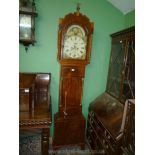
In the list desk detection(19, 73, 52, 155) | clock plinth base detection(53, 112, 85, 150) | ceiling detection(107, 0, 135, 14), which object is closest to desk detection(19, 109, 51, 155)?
desk detection(19, 73, 52, 155)

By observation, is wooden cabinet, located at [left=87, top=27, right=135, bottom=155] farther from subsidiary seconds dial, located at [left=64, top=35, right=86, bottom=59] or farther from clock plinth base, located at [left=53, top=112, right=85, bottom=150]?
subsidiary seconds dial, located at [left=64, top=35, right=86, bottom=59]

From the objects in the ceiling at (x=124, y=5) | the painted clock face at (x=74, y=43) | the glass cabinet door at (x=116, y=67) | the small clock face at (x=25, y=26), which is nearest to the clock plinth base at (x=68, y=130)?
the glass cabinet door at (x=116, y=67)

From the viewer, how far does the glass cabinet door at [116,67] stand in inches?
75.3

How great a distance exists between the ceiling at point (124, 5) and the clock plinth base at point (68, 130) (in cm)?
167

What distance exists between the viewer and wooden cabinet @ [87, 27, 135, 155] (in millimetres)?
1476

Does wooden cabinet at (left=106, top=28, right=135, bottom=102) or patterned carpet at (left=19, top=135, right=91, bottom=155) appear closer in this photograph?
wooden cabinet at (left=106, top=28, right=135, bottom=102)

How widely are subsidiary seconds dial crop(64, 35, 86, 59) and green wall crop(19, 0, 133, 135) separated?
0.26 m

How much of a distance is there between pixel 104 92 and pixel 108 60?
0.52 meters

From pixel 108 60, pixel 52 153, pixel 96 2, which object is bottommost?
pixel 52 153

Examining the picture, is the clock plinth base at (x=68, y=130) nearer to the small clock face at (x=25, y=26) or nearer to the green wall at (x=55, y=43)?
the green wall at (x=55, y=43)
